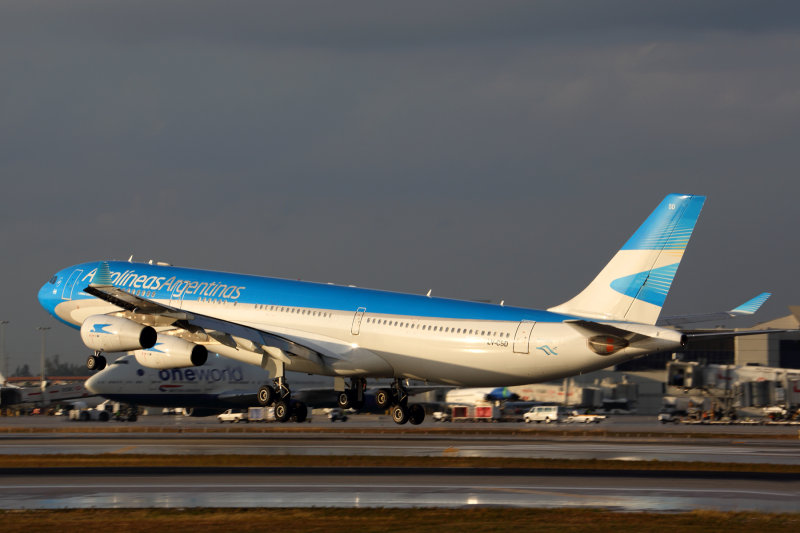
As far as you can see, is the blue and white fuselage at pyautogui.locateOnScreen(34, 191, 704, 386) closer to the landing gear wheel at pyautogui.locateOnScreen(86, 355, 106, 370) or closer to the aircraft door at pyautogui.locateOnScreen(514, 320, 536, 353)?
the aircraft door at pyautogui.locateOnScreen(514, 320, 536, 353)

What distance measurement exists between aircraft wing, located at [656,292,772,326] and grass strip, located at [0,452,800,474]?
1127 cm

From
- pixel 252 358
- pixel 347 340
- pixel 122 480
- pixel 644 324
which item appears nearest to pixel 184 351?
pixel 252 358

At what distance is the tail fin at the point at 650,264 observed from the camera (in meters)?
44.8

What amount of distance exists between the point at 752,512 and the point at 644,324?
19.9 meters

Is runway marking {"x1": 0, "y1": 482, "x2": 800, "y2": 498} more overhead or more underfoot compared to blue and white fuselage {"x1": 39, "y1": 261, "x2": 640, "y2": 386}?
more underfoot

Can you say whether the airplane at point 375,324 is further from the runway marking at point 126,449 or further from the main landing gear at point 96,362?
the runway marking at point 126,449

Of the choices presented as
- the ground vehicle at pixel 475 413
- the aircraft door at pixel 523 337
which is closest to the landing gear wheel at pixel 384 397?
the aircraft door at pixel 523 337

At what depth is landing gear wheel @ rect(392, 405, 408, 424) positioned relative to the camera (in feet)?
180

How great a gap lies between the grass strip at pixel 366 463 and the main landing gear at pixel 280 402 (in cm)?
1072

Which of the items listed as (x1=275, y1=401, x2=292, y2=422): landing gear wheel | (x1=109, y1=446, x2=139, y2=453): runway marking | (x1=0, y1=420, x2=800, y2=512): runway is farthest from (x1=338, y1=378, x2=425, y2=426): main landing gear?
(x1=109, y1=446, x2=139, y2=453): runway marking

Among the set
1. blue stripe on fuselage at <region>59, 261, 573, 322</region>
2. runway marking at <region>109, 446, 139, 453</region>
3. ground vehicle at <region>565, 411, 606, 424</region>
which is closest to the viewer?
runway marking at <region>109, 446, 139, 453</region>

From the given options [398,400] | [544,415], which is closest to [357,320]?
[398,400]

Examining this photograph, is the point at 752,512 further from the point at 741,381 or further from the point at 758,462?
the point at 741,381

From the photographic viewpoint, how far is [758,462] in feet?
133
